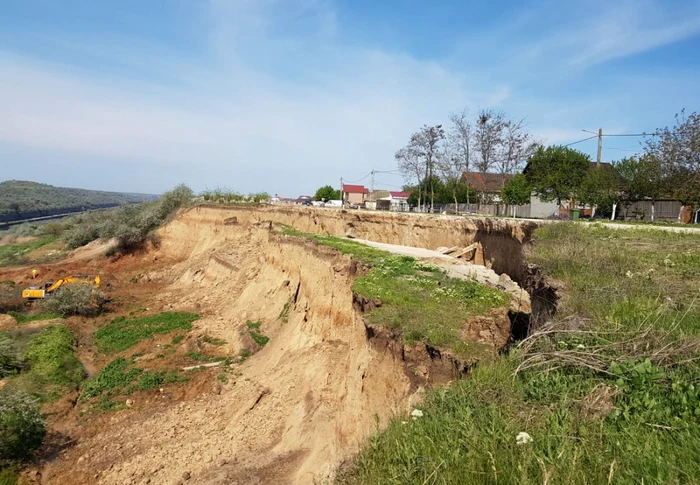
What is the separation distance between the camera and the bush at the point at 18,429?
1041cm

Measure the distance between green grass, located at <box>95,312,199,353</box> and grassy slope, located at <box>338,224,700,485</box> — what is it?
17486 mm

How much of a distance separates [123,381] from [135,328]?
652 centimetres

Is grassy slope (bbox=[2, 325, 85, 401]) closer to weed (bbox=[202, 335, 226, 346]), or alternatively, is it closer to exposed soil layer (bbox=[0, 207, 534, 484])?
exposed soil layer (bbox=[0, 207, 534, 484])

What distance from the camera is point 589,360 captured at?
4973 mm

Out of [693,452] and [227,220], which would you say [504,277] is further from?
[227,220]

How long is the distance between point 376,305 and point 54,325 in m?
19.0

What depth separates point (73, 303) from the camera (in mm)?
23922

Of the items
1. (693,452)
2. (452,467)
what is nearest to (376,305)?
(452,467)

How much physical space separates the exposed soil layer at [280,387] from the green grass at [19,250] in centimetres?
2638

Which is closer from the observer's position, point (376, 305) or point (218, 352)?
point (376, 305)

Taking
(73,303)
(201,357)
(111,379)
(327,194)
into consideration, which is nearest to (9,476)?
(111,379)

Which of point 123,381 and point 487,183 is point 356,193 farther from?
point 123,381

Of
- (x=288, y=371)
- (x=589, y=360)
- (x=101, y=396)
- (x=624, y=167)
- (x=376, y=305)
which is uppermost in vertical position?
(x=624, y=167)

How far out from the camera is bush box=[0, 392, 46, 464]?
10414 mm
